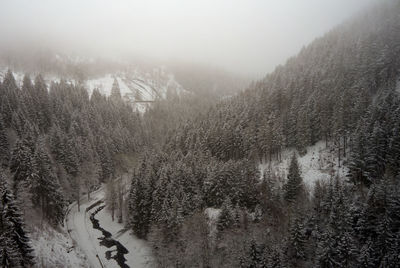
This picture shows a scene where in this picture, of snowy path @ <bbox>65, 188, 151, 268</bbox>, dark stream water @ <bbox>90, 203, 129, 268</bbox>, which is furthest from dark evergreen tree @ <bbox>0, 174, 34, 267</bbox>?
dark stream water @ <bbox>90, 203, 129, 268</bbox>

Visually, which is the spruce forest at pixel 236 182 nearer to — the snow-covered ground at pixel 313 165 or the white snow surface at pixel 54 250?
the white snow surface at pixel 54 250

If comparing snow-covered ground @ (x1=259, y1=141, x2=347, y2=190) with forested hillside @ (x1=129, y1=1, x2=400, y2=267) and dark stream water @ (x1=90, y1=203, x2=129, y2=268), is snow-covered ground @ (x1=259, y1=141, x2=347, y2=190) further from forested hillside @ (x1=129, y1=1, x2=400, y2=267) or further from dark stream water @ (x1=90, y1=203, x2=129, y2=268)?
dark stream water @ (x1=90, y1=203, x2=129, y2=268)

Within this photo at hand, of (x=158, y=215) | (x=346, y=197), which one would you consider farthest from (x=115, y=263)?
(x=346, y=197)

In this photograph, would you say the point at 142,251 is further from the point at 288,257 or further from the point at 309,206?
the point at 309,206

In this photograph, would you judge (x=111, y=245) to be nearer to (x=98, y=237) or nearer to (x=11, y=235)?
(x=98, y=237)

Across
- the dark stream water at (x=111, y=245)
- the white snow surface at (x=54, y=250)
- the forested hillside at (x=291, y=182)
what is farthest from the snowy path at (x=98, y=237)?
the forested hillside at (x=291, y=182)
